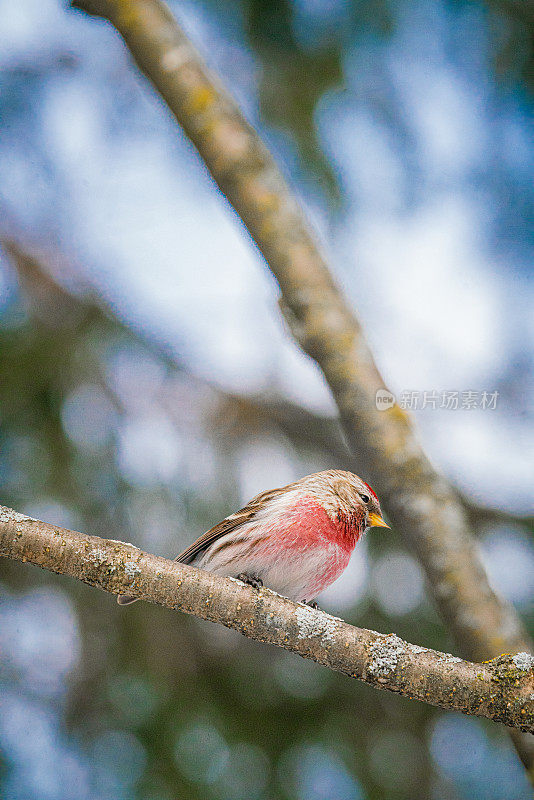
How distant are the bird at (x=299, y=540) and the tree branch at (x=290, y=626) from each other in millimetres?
115

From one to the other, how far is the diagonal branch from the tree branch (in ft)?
0.37

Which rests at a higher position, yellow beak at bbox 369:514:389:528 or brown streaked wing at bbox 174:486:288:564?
yellow beak at bbox 369:514:389:528

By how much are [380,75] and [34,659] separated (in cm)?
103

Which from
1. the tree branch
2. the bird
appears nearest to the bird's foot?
the bird

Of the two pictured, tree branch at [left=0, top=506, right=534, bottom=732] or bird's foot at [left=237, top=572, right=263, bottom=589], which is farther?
bird's foot at [left=237, top=572, right=263, bottom=589]

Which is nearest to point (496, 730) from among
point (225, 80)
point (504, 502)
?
point (504, 502)

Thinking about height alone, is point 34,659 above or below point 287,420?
below

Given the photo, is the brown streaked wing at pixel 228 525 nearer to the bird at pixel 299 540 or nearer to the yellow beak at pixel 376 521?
the bird at pixel 299 540

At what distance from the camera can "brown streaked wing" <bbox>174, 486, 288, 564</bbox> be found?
78cm

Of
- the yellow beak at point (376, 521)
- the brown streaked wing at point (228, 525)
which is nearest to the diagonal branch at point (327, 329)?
the yellow beak at point (376, 521)

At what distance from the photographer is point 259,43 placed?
108 centimetres

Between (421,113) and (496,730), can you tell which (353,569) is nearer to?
(496,730)

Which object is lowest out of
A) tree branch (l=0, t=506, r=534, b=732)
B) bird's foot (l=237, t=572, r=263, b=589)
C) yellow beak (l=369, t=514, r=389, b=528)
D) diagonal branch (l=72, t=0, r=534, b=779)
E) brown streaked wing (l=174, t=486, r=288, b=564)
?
tree branch (l=0, t=506, r=534, b=732)

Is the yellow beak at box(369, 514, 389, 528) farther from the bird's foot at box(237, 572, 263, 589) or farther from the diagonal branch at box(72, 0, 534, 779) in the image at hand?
the bird's foot at box(237, 572, 263, 589)
